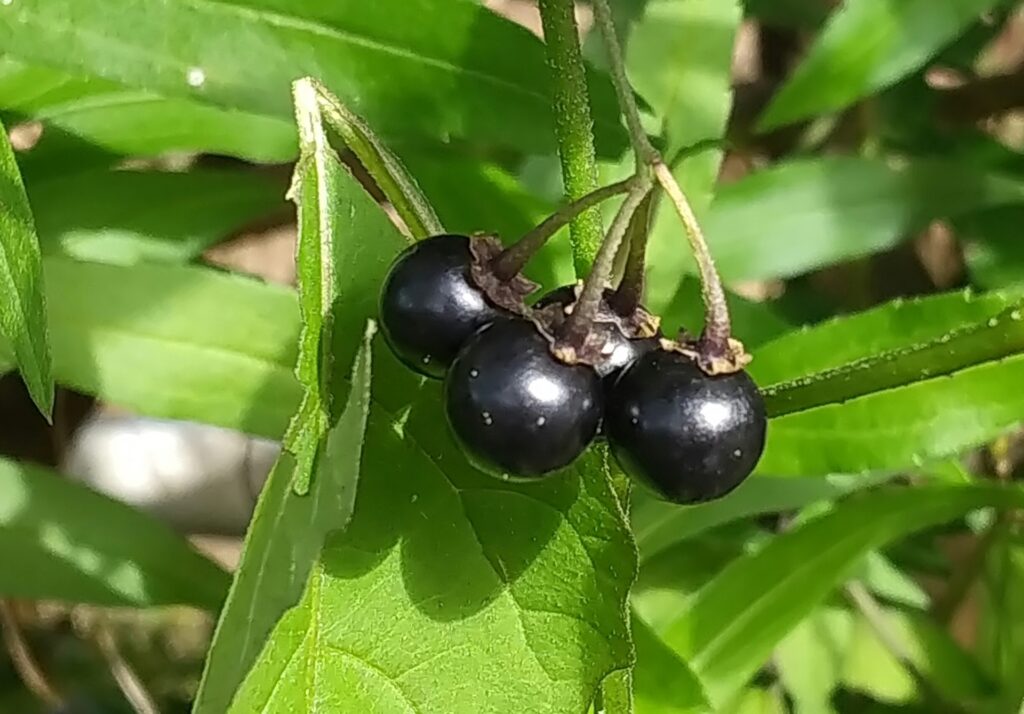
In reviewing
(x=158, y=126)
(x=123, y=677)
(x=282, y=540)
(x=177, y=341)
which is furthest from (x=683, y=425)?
(x=123, y=677)

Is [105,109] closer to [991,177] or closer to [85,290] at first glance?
[85,290]

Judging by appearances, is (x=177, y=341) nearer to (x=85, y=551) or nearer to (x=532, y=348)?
(x=85, y=551)

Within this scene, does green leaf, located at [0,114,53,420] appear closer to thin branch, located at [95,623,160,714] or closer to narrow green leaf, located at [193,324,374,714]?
narrow green leaf, located at [193,324,374,714]

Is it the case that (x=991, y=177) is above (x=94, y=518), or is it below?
above

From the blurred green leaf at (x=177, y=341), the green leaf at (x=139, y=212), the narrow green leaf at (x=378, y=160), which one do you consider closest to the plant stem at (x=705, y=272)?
the narrow green leaf at (x=378, y=160)

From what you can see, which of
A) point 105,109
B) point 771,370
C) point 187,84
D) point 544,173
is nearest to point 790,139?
point 544,173

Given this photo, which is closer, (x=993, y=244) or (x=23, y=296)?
(x=23, y=296)
